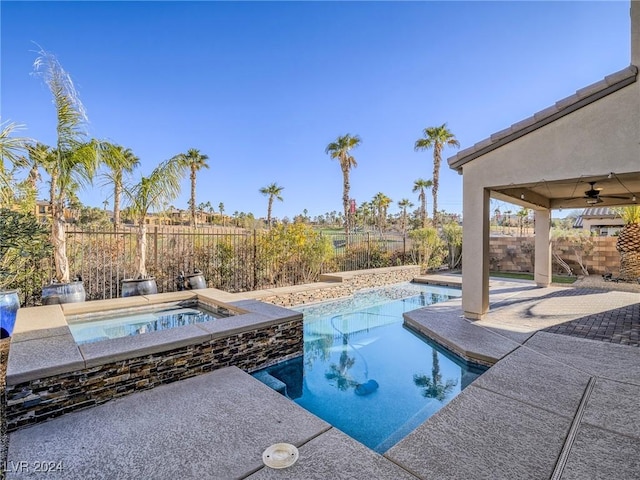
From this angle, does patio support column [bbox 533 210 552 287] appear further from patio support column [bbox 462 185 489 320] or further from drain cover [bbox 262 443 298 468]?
drain cover [bbox 262 443 298 468]

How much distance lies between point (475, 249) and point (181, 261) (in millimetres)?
7933

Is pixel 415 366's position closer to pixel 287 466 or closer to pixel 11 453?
pixel 287 466

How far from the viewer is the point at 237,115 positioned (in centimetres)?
1458

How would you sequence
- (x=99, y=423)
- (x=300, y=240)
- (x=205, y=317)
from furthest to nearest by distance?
(x=300, y=240) → (x=205, y=317) → (x=99, y=423)

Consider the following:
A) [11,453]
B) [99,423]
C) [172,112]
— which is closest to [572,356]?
[99,423]

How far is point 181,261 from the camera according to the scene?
933 centimetres

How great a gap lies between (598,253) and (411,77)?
10.9 m

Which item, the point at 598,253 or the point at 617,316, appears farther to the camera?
the point at 598,253

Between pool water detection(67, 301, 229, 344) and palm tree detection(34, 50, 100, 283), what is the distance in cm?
159

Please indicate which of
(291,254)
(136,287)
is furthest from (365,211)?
(136,287)

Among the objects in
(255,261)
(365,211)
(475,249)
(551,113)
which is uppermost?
(365,211)

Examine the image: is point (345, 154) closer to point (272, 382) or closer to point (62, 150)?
point (62, 150)

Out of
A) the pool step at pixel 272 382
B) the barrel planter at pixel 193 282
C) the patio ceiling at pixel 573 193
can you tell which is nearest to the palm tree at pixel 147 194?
the barrel planter at pixel 193 282

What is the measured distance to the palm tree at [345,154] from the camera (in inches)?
772
